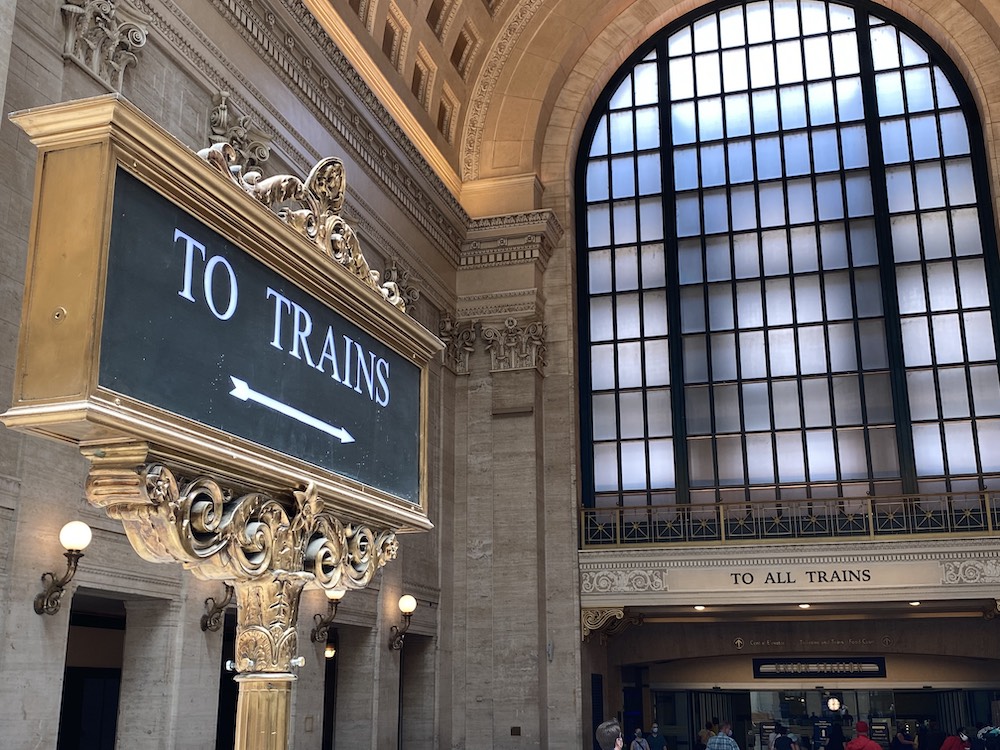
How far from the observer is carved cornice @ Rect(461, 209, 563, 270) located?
1873 centimetres

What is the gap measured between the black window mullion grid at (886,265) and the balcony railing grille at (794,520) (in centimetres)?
60

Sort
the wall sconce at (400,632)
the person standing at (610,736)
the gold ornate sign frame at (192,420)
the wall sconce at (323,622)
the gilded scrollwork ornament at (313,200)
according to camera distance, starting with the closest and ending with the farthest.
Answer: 1. the gold ornate sign frame at (192,420)
2. the gilded scrollwork ornament at (313,200)
3. the person standing at (610,736)
4. the wall sconce at (323,622)
5. the wall sconce at (400,632)

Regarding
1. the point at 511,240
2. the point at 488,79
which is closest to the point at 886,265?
the point at 511,240

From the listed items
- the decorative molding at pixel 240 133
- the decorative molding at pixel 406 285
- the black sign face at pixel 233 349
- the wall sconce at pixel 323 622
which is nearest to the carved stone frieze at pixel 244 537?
the black sign face at pixel 233 349

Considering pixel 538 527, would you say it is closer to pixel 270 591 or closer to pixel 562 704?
pixel 562 704

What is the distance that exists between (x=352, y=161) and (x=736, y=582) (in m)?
9.11

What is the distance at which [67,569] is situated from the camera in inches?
332

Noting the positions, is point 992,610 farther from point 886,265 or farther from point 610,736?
point 610,736

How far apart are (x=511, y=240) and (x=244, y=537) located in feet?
56.0

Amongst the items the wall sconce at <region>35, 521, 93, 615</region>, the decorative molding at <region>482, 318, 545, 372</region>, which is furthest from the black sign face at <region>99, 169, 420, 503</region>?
the decorative molding at <region>482, 318, 545, 372</region>

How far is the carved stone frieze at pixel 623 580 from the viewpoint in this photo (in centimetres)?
1731

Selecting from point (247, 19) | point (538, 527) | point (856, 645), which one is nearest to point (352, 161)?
point (247, 19)

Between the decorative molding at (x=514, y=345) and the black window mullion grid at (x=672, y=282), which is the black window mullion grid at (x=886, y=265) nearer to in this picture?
the black window mullion grid at (x=672, y=282)

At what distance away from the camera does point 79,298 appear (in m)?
1.75
